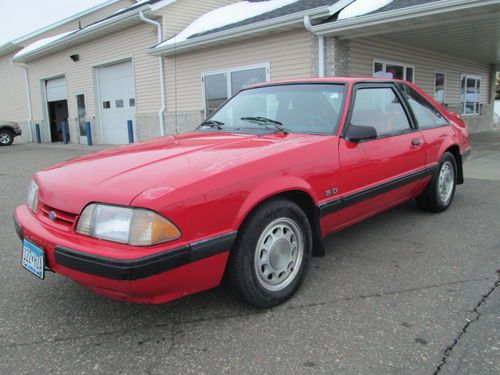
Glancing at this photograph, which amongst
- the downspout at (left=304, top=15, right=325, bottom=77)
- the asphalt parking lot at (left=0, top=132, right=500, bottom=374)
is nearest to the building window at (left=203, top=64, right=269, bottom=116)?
the downspout at (left=304, top=15, right=325, bottom=77)

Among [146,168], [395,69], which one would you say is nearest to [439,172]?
[146,168]

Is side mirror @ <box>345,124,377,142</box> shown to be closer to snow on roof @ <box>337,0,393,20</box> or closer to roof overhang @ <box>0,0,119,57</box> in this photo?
snow on roof @ <box>337,0,393,20</box>

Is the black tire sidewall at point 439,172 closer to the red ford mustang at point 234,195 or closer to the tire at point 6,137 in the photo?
the red ford mustang at point 234,195

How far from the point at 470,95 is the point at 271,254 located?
17379 millimetres

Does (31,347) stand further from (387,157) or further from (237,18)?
(237,18)

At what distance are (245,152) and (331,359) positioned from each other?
4.18ft

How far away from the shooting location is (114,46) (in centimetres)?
1460

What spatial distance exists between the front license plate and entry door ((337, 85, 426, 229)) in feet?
6.51

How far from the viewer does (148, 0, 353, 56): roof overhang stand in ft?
29.6

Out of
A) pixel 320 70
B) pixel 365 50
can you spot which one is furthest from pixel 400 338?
pixel 365 50

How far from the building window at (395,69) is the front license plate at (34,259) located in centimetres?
970

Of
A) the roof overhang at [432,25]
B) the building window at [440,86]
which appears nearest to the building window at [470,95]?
the building window at [440,86]

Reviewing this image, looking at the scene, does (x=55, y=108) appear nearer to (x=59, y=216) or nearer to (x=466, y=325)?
(x=59, y=216)

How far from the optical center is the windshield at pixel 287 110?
3.38 m
